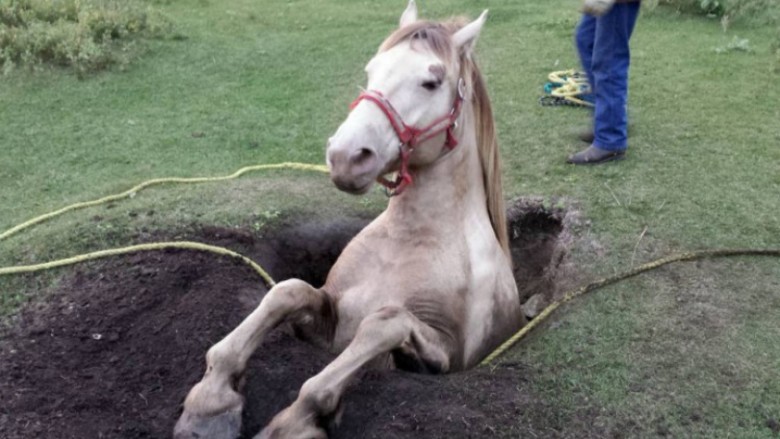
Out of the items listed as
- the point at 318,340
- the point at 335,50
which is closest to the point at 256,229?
the point at 318,340

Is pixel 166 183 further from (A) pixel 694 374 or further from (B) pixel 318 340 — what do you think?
(A) pixel 694 374

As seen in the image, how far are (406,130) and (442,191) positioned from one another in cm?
44

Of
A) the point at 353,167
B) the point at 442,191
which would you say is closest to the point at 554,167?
the point at 442,191

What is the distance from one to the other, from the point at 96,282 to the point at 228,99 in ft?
11.2

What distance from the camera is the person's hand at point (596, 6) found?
479 cm

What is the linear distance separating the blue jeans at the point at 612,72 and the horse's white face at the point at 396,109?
89.2 inches

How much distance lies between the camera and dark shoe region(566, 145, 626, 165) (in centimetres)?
527

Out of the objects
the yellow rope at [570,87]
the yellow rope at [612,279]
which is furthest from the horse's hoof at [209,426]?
the yellow rope at [570,87]

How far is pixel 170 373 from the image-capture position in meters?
2.98

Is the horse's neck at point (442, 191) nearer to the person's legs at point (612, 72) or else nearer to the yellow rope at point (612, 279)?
the yellow rope at point (612, 279)

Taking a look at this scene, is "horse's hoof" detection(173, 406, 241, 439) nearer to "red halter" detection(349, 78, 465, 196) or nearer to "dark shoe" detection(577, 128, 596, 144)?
"red halter" detection(349, 78, 465, 196)

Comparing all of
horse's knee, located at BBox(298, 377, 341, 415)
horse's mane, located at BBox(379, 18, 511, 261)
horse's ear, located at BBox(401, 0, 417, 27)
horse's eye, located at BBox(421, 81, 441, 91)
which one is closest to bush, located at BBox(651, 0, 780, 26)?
horse's mane, located at BBox(379, 18, 511, 261)

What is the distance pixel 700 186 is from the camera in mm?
4848

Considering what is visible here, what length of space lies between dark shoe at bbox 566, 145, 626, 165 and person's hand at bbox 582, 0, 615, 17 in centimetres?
88
